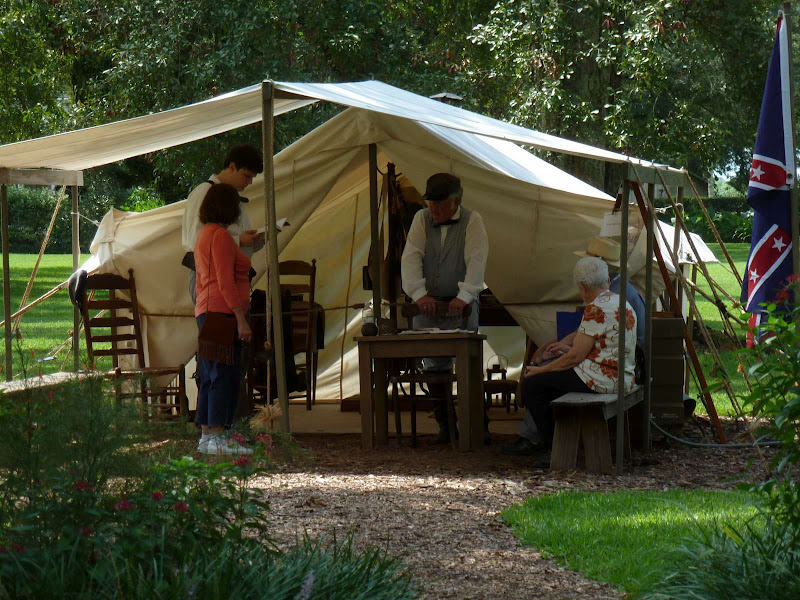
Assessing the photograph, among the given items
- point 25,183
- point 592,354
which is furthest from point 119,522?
point 25,183

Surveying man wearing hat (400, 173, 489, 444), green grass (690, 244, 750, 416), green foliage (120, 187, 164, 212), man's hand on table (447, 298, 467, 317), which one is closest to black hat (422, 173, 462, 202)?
man wearing hat (400, 173, 489, 444)

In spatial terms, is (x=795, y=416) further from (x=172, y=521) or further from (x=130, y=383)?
(x=130, y=383)

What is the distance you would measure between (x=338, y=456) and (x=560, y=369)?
136 centimetres

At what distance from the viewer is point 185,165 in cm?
1237

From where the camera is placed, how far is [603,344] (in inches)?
238

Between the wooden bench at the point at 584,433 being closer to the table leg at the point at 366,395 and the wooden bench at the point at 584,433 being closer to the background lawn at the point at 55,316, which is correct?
the background lawn at the point at 55,316

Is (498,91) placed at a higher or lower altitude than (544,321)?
higher

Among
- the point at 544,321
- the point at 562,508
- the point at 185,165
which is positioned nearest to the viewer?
the point at 562,508

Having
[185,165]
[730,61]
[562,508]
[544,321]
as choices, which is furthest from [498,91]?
[562,508]

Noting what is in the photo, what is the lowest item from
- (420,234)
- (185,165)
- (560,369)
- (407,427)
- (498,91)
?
(407,427)

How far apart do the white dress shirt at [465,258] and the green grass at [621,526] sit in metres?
1.95

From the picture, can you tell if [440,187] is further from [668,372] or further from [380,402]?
[668,372]

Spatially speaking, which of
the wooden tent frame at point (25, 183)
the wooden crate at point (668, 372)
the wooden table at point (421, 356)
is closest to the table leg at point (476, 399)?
the wooden table at point (421, 356)

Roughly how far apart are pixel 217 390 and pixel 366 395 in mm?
933
